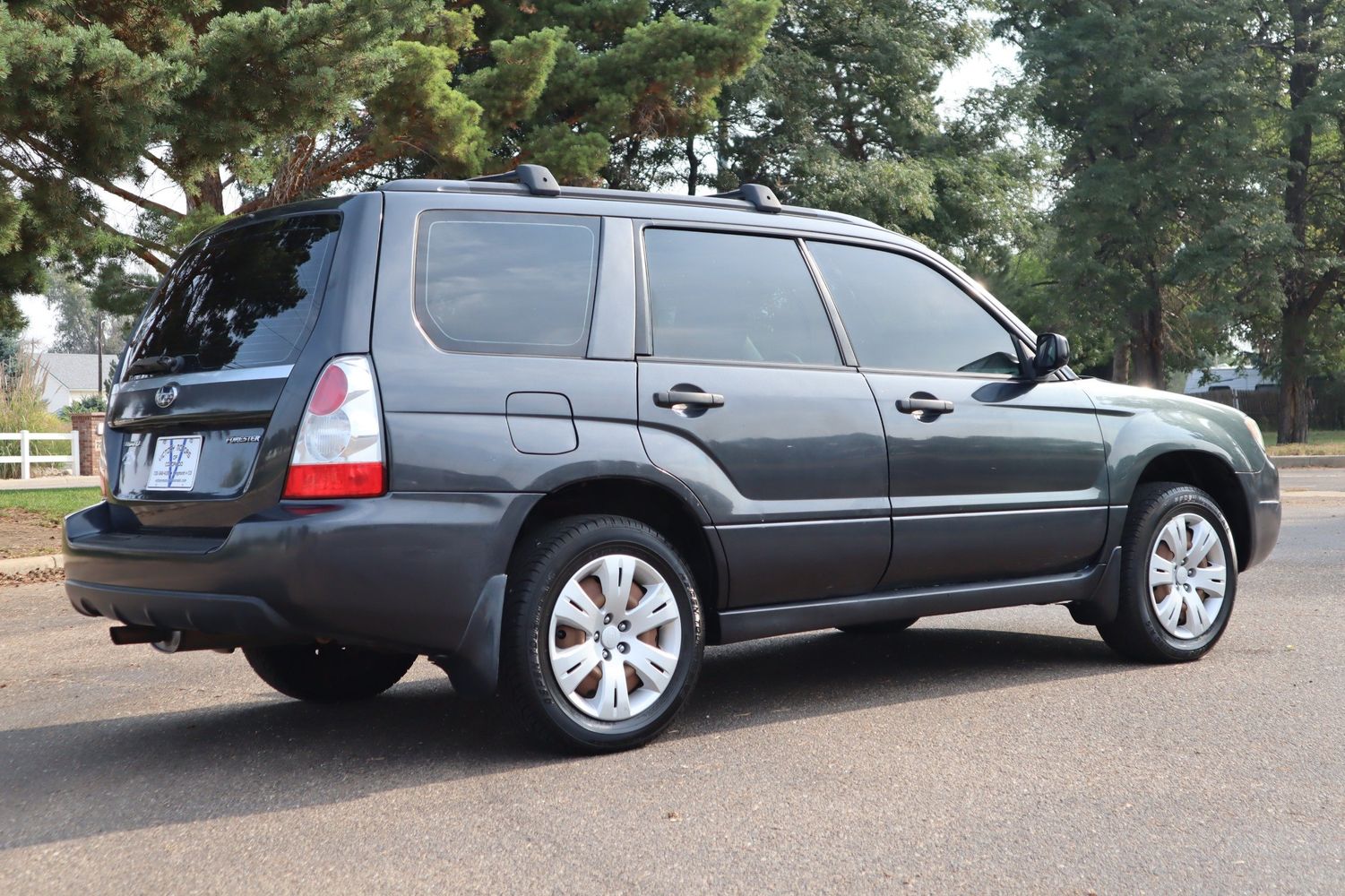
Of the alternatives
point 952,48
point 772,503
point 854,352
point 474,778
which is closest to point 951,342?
point 854,352

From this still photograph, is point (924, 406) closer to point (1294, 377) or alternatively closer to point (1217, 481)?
point (1217, 481)

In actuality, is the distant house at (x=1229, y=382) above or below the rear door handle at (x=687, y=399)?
above

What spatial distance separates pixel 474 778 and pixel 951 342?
2.62m

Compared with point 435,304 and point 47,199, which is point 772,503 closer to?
point 435,304

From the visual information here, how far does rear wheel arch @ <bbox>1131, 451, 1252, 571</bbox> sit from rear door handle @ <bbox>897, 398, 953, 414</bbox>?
4.58ft

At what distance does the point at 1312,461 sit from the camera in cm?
2817

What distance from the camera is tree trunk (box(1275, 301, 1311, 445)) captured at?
36281mm

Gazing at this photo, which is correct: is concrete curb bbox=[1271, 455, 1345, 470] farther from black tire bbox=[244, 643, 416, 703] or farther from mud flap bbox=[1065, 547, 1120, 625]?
black tire bbox=[244, 643, 416, 703]

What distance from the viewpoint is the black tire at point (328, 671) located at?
527 cm

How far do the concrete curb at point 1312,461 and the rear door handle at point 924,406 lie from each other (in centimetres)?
2486

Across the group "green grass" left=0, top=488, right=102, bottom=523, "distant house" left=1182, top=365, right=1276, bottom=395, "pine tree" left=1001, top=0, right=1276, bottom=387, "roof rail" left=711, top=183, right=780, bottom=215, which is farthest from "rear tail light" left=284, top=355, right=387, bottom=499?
"distant house" left=1182, top=365, right=1276, bottom=395

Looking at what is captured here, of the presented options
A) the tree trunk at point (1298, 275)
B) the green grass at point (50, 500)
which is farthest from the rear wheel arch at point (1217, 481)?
the tree trunk at point (1298, 275)

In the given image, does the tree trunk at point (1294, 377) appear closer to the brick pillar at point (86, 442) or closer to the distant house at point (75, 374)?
the brick pillar at point (86, 442)

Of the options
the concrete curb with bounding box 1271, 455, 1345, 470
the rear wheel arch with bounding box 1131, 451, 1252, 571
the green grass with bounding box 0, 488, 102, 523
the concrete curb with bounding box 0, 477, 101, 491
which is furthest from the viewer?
the concrete curb with bounding box 1271, 455, 1345, 470
